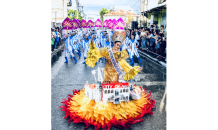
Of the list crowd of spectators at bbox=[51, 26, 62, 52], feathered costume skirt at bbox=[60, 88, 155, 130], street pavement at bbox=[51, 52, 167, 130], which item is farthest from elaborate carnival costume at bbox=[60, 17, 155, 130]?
crowd of spectators at bbox=[51, 26, 62, 52]

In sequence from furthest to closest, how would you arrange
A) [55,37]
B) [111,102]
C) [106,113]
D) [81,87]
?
[55,37] → [81,87] → [111,102] → [106,113]

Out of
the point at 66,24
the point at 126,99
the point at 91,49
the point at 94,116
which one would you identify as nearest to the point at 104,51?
the point at 91,49

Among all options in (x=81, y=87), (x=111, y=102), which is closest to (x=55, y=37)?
(x=81, y=87)

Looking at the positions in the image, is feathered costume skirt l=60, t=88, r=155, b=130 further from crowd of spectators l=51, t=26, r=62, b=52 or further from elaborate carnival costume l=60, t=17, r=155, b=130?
crowd of spectators l=51, t=26, r=62, b=52

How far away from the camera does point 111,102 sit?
12.7 feet

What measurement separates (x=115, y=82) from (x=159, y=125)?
1365mm

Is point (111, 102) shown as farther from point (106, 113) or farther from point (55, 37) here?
point (55, 37)

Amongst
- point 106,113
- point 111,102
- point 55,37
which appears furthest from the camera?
point 55,37

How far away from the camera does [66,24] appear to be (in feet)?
33.2

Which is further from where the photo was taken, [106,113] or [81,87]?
[81,87]

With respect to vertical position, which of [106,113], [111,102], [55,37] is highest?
[55,37]

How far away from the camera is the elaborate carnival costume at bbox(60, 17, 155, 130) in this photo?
372cm

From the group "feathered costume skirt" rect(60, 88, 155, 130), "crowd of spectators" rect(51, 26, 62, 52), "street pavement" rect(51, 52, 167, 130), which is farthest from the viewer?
"crowd of spectators" rect(51, 26, 62, 52)
